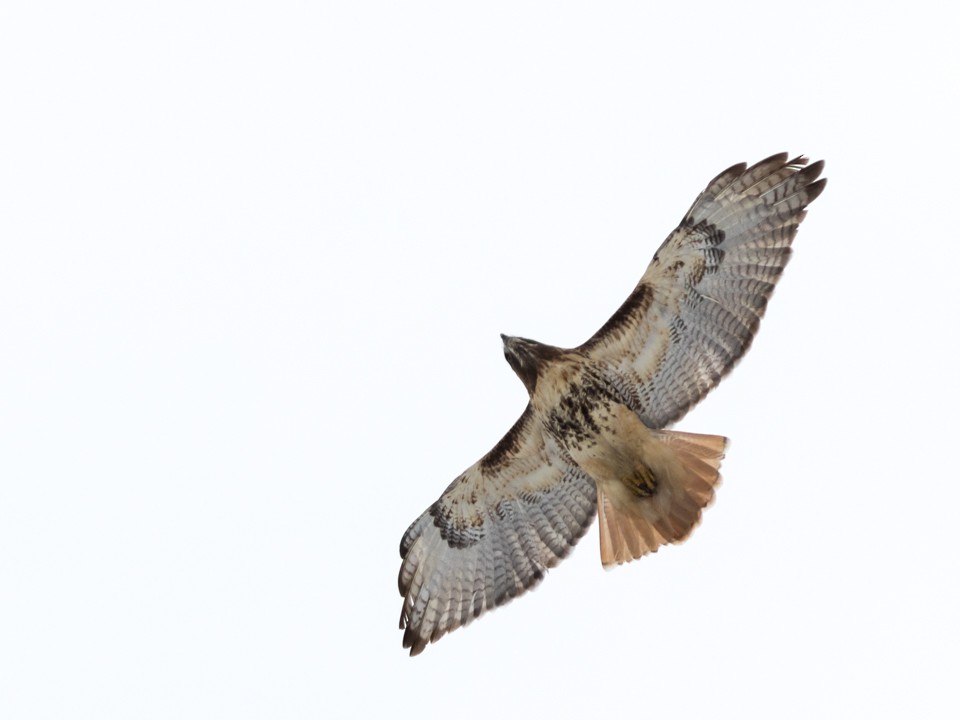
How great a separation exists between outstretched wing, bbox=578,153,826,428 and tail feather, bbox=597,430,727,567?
1.85 feet

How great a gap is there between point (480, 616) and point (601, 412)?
2.49 metres

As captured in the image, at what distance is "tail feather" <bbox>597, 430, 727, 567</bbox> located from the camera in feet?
41.0

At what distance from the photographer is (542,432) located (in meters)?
13.3

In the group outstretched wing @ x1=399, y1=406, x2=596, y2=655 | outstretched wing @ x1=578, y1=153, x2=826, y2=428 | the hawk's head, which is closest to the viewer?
outstretched wing @ x1=578, y1=153, x2=826, y2=428

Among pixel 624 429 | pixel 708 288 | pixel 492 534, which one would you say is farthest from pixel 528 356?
pixel 492 534

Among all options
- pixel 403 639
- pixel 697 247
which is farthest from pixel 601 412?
pixel 403 639

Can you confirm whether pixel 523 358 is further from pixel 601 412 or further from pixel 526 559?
pixel 526 559

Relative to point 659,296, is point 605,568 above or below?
below

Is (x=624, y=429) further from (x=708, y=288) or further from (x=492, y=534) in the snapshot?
(x=492, y=534)

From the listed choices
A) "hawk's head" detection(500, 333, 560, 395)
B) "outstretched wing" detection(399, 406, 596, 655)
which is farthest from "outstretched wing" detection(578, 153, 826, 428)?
"outstretched wing" detection(399, 406, 596, 655)

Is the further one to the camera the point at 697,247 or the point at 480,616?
the point at 480,616

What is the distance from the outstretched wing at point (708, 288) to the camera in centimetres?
1248

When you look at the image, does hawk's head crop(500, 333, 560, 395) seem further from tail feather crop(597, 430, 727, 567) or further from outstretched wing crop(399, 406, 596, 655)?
tail feather crop(597, 430, 727, 567)

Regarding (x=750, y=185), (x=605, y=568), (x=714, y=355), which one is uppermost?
(x=750, y=185)
